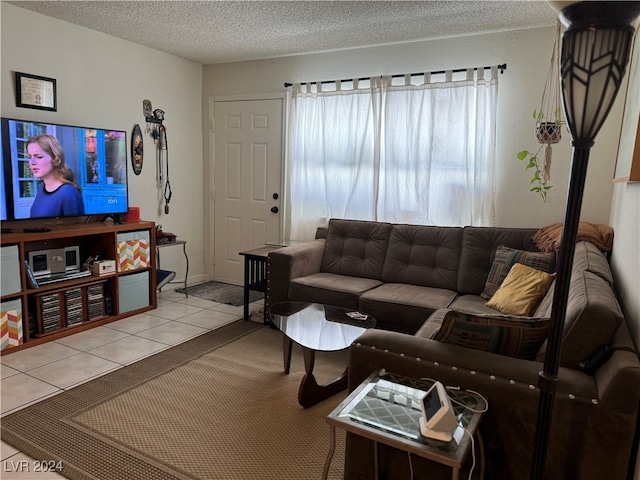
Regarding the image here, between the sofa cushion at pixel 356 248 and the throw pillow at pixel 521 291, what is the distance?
3.58 feet

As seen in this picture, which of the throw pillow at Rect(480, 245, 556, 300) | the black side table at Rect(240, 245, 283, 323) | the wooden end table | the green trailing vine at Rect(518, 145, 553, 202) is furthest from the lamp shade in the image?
the black side table at Rect(240, 245, 283, 323)

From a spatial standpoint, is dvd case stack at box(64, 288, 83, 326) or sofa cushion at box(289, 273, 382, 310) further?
dvd case stack at box(64, 288, 83, 326)

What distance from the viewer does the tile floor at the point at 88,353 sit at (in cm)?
232

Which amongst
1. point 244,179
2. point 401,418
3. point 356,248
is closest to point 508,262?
point 356,248

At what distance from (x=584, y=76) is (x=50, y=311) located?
3531mm

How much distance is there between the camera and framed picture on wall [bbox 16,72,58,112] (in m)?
3.26

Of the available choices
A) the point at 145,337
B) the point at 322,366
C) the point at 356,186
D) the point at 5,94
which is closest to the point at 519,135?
the point at 356,186

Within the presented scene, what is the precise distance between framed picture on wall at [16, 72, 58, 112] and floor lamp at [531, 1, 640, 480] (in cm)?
364

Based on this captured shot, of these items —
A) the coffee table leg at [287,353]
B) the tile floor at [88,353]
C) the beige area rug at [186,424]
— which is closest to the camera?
the beige area rug at [186,424]

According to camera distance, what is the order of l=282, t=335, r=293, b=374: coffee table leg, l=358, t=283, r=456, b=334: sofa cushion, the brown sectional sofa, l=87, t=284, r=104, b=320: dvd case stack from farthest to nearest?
1. l=87, t=284, r=104, b=320: dvd case stack
2. l=358, t=283, r=456, b=334: sofa cushion
3. l=282, t=335, r=293, b=374: coffee table leg
4. the brown sectional sofa

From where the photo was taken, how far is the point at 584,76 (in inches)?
37.4

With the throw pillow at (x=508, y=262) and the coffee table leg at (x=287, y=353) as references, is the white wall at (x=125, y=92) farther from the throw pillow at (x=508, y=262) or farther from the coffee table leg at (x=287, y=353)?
the throw pillow at (x=508, y=262)

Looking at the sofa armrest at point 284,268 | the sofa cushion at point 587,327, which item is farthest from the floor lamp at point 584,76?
the sofa armrest at point 284,268

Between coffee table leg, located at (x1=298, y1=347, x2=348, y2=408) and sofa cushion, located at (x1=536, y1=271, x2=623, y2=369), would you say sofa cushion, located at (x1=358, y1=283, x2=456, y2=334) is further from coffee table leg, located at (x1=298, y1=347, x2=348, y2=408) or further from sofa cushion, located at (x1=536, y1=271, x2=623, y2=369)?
sofa cushion, located at (x1=536, y1=271, x2=623, y2=369)
